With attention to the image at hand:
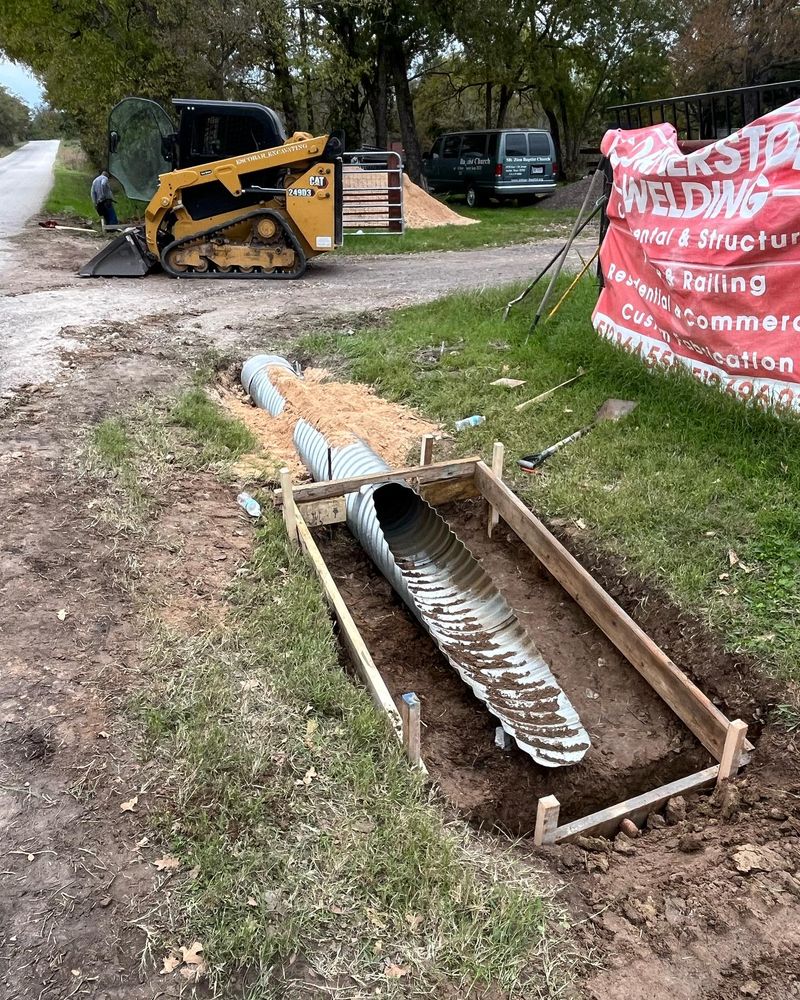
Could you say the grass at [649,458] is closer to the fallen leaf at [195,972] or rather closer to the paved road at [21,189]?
the fallen leaf at [195,972]

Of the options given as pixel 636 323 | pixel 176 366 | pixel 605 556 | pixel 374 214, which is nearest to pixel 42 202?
pixel 374 214

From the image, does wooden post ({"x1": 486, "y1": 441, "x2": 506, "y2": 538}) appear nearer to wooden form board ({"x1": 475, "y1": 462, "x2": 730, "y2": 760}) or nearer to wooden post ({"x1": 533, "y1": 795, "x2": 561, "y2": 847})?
wooden form board ({"x1": 475, "y1": 462, "x2": 730, "y2": 760})

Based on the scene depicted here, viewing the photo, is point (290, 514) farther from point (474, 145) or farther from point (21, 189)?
point (21, 189)

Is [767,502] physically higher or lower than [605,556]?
higher

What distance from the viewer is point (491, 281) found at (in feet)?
38.0

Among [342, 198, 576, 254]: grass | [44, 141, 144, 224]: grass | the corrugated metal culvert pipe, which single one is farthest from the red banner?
[44, 141, 144, 224]: grass

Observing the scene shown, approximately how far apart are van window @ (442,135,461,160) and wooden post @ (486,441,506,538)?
796 inches

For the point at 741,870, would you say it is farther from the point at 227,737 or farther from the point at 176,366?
the point at 176,366

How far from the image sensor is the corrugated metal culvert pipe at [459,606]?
3652mm

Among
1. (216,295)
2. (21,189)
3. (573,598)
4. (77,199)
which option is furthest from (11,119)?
(573,598)

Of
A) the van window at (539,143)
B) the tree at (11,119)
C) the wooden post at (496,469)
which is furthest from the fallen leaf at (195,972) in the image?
the tree at (11,119)

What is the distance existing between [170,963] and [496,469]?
359 cm

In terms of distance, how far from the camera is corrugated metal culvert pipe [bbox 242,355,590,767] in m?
3.65

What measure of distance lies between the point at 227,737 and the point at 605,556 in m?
2.61
